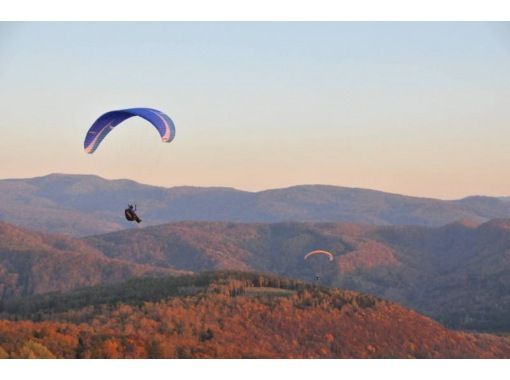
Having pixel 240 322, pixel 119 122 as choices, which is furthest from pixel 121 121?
pixel 240 322

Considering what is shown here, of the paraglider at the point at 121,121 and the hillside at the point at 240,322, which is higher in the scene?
the paraglider at the point at 121,121

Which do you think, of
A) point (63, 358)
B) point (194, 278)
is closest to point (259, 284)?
point (194, 278)

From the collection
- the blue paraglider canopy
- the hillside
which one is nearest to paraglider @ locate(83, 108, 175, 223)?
the blue paraglider canopy

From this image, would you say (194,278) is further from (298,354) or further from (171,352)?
(171,352)

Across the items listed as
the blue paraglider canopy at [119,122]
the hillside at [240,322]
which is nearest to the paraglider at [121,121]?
the blue paraglider canopy at [119,122]

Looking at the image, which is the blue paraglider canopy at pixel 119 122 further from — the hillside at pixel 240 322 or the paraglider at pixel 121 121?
the hillside at pixel 240 322

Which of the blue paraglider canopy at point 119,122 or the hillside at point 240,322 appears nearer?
the blue paraglider canopy at point 119,122

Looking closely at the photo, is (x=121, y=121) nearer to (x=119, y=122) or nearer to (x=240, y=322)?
(x=119, y=122)
